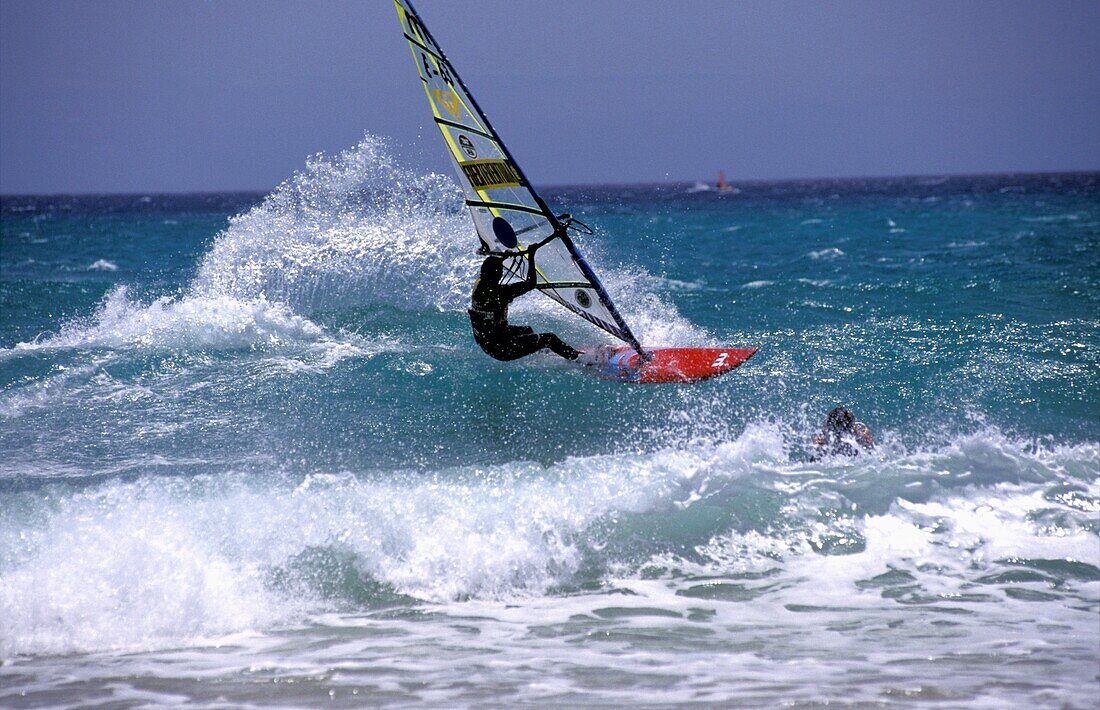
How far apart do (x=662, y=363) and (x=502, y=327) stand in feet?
4.42

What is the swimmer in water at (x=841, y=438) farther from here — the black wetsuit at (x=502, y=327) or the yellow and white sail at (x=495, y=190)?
the black wetsuit at (x=502, y=327)

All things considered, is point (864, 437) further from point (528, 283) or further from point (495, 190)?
point (495, 190)

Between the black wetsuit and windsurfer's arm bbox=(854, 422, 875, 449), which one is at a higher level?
the black wetsuit

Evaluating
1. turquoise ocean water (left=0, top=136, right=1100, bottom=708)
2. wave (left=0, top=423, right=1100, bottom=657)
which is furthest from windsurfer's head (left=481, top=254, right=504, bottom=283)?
wave (left=0, top=423, right=1100, bottom=657)

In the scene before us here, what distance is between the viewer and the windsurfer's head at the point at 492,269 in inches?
283

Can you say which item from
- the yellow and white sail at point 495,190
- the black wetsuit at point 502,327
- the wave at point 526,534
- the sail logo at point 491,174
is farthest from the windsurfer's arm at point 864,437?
the sail logo at point 491,174

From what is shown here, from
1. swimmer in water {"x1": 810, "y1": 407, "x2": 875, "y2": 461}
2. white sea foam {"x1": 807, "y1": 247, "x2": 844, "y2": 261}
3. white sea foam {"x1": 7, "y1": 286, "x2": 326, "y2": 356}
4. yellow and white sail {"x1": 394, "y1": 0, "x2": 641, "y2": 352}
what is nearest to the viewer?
swimmer in water {"x1": 810, "y1": 407, "x2": 875, "y2": 461}

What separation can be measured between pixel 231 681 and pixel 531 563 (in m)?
1.68

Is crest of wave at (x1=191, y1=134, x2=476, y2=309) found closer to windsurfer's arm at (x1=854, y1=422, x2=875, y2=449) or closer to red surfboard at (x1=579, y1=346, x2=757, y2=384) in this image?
red surfboard at (x1=579, y1=346, x2=757, y2=384)

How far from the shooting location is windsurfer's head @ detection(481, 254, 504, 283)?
7191 mm

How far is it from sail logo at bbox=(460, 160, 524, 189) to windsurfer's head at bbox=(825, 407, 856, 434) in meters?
2.77

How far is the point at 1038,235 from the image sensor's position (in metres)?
19.1

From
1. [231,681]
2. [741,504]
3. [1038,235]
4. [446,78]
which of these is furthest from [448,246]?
[1038,235]

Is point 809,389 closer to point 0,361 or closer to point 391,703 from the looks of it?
point 391,703
